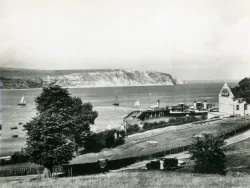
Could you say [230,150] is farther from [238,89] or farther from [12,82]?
[12,82]

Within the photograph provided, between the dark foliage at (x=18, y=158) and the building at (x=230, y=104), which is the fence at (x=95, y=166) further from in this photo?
the dark foliage at (x=18, y=158)

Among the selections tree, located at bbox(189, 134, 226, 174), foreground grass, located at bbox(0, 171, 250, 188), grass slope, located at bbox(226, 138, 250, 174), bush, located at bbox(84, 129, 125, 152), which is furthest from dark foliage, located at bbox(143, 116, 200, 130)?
foreground grass, located at bbox(0, 171, 250, 188)

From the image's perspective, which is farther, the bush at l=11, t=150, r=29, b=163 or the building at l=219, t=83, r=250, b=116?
the bush at l=11, t=150, r=29, b=163

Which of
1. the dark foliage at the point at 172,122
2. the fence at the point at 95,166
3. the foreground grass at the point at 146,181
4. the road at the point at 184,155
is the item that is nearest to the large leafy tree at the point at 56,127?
the fence at the point at 95,166

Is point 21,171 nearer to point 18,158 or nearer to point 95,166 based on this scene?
point 18,158

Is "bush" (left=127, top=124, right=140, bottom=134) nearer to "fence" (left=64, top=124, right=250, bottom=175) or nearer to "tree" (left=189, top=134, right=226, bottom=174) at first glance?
"fence" (left=64, top=124, right=250, bottom=175)

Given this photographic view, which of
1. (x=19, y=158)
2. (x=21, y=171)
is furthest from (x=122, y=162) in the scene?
(x=19, y=158)

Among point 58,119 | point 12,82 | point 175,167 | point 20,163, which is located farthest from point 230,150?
point 12,82
